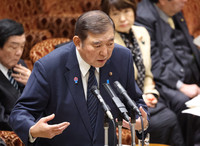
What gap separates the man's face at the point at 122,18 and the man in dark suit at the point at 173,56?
1.60 feet

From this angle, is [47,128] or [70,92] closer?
[47,128]

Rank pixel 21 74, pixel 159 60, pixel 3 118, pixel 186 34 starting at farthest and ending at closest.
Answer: pixel 186 34, pixel 159 60, pixel 21 74, pixel 3 118

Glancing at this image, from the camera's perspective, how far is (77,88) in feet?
7.11

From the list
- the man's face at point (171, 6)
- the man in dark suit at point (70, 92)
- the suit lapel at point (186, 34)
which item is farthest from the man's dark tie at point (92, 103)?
the suit lapel at point (186, 34)

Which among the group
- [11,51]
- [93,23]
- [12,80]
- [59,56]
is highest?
[93,23]

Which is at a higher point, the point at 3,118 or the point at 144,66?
the point at 144,66

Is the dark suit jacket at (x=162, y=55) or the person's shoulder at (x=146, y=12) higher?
the person's shoulder at (x=146, y=12)

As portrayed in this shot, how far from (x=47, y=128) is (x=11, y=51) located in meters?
1.33

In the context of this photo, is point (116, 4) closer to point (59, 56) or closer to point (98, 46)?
point (59, 56)

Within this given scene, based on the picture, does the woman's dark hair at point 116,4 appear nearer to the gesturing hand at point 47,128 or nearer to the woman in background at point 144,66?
the woman in background at point 144,66

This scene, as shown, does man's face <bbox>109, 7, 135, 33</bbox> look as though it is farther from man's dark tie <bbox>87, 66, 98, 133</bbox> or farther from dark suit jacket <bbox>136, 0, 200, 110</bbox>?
man's dark tie <bbox>87, 66, 98, 133</bbox>

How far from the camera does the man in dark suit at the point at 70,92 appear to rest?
6.73ft

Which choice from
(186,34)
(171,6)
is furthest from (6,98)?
(186,34)

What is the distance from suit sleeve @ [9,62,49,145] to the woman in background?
1.43 meters
